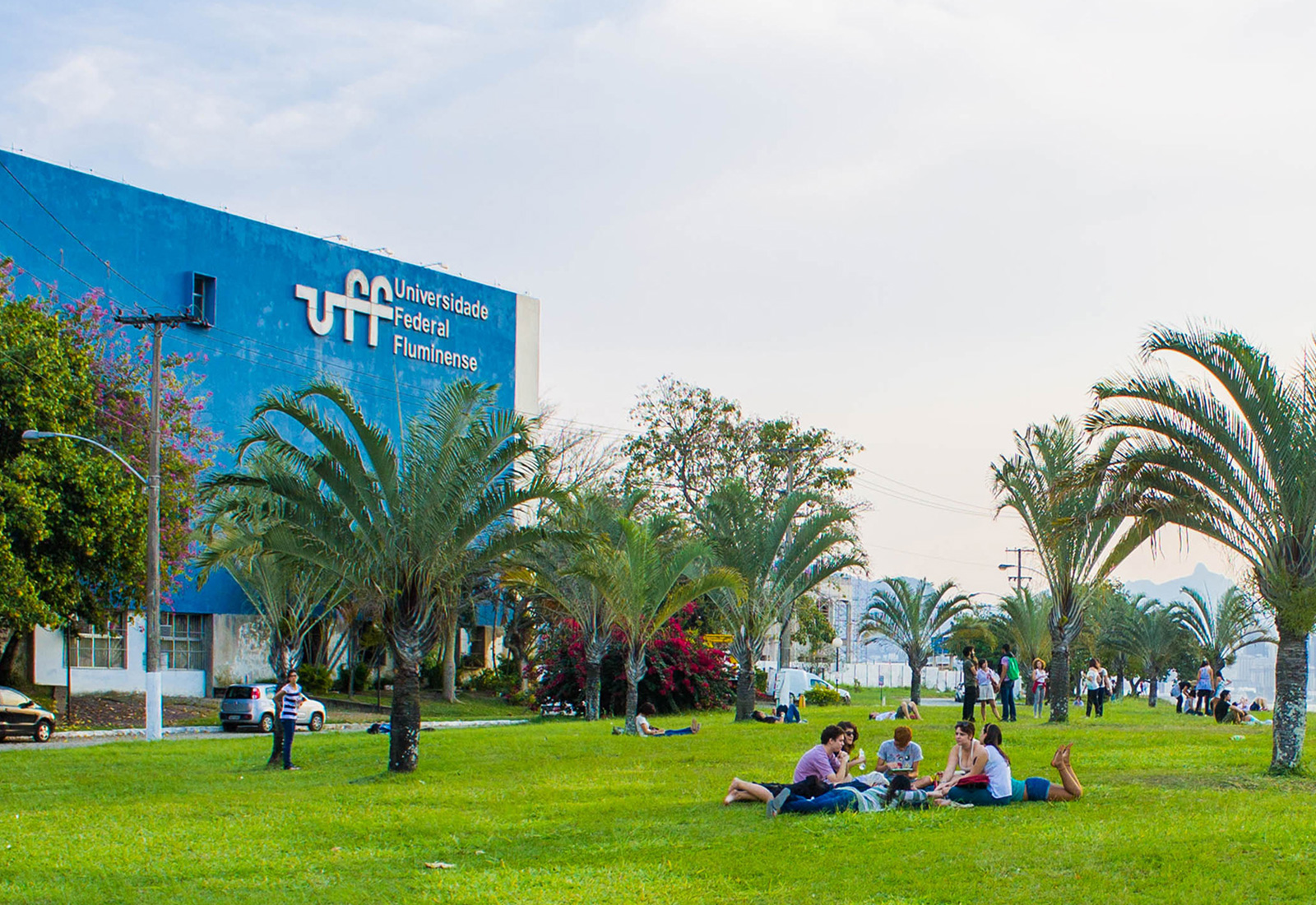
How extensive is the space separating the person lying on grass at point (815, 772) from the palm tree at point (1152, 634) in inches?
1876

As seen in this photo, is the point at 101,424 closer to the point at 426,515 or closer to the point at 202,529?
the point at 202,529

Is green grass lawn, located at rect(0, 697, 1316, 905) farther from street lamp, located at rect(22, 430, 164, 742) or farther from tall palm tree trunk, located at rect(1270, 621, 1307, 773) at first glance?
street lamp, located at rect(22, 430, 164, 742)

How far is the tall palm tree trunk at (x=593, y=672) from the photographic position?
35125 millimetres

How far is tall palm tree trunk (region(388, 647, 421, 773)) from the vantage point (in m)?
18.2

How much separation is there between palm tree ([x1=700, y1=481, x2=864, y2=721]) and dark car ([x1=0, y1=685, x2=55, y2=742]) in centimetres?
1560

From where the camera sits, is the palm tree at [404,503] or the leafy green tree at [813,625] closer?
the palm tree at [404,503]

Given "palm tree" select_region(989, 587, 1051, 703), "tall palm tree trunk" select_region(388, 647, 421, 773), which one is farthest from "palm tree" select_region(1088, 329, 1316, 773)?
"palm tree" select_region(989, 587, 1051, 703)

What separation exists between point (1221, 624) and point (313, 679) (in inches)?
1425

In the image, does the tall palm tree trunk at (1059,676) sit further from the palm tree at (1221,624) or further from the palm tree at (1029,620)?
the palm tree at (1221,624)

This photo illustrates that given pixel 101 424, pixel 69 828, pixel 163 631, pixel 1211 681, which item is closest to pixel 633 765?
pixel 69 828

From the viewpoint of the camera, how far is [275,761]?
20078 millimetres

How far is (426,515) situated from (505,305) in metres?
41.3

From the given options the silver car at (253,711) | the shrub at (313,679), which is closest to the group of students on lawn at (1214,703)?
the silver car at (253,711)

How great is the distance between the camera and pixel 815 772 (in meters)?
13.6
